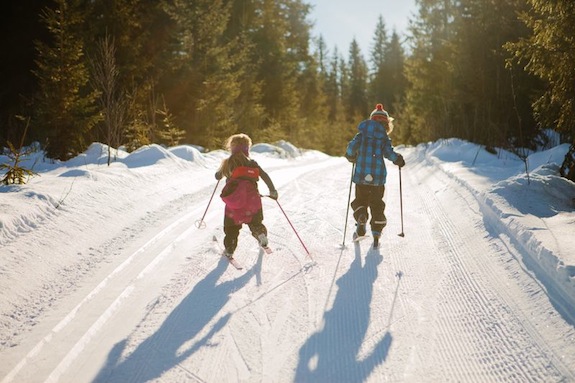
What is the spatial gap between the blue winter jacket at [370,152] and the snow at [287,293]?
94 centimetres

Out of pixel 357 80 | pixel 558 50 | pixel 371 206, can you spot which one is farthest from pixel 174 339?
pixel 357 80

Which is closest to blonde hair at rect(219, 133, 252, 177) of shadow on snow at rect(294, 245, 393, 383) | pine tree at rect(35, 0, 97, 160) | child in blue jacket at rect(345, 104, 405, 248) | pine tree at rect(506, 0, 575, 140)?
child in blue jacket at rect(345, 104, 405, 248)

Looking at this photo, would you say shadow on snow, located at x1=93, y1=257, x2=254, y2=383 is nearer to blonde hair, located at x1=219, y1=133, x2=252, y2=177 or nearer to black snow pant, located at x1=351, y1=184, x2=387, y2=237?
blonde hair, located at x1=219, y1=133, x2=252, y2=177

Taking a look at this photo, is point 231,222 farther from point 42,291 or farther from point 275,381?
point 275,381

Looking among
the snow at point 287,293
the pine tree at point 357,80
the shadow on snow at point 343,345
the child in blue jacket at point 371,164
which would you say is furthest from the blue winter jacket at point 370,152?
the pine tree at point 357,80

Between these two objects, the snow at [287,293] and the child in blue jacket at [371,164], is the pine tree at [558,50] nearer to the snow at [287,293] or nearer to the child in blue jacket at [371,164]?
the snow at [287,293]

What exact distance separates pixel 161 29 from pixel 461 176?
1334cm

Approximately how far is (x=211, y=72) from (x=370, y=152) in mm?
13573

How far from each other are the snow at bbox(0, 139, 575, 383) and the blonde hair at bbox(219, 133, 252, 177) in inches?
42.8

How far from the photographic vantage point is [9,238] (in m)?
4.91

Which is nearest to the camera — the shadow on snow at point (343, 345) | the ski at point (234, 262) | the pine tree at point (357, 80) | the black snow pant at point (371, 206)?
the shadow on snow at point (343, 345)

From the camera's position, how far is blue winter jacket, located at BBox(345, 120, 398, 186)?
589cm

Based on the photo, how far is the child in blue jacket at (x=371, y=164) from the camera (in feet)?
19.3

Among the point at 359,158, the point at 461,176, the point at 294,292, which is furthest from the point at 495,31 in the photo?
the point at 294,292
